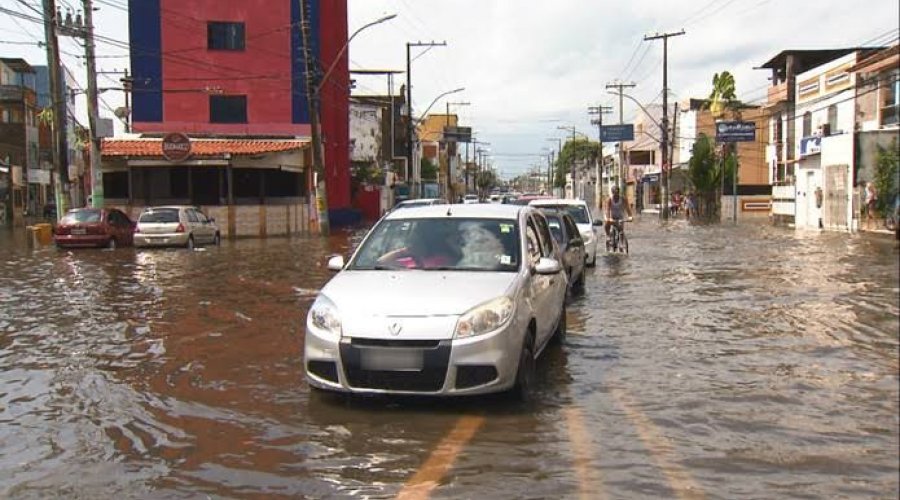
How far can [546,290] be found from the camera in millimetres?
8156

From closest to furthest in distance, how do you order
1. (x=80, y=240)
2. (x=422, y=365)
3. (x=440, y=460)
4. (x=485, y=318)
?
(x=440, y=460)
(x=422, y=365)
(x=485, y=318)
(x=80, y=240)

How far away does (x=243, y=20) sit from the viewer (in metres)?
40.4

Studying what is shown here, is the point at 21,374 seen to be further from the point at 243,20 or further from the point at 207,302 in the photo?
the point at 243,20

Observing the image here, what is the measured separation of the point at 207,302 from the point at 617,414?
341 inches

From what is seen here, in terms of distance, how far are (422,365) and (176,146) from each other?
2832 cm

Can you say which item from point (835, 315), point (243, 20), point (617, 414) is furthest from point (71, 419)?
point (243, 20)

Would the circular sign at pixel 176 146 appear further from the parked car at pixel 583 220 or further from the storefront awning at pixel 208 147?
the parked car at pixel 583 220

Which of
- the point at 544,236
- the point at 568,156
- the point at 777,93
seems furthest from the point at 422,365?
the point at 568,156

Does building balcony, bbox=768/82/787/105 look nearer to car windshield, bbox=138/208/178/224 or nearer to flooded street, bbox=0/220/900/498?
car windshield, bbox=138/208/178/224

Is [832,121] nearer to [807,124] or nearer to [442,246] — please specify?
[807,124]

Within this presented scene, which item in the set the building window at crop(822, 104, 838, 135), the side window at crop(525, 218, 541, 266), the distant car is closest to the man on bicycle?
the distant car

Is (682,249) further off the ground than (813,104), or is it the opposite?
(813,104)

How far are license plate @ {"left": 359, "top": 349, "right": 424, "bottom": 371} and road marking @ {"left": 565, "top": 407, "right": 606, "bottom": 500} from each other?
1194 millimetres

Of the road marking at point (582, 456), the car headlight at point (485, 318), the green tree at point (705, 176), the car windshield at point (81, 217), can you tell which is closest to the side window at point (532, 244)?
the car headlight at point (485, 318)
